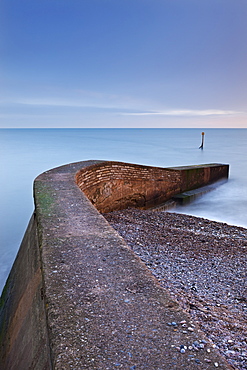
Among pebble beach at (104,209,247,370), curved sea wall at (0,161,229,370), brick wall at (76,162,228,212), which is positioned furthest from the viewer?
brick wall at (76,162,228,212)

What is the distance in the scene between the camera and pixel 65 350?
3.62 ft

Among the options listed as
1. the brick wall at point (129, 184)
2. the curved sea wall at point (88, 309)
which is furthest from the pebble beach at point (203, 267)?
the brick wall at point (129, 184)

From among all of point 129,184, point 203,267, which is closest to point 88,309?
point 203,267

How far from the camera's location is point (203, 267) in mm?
2949

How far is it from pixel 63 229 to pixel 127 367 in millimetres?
1509

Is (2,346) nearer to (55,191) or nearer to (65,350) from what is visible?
(55,191)

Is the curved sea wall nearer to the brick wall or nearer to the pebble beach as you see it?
the pebble beach

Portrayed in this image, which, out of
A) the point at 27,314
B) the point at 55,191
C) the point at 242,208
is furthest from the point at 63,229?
the point at 242,208

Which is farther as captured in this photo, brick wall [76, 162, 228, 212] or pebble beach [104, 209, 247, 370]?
brick wall [76, 162, 228, 212]

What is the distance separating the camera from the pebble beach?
1.70m

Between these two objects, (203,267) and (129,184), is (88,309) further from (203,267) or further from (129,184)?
(129,184)

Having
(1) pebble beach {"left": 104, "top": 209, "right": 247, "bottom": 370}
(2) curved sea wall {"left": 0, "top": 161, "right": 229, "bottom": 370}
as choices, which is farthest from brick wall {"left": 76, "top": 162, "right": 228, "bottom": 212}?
(2) curved sea wall {"left": 0, "top": 161, "right": 229, "bottom": 370}

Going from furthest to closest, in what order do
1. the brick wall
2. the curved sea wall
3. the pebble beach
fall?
1. the brick wall
2. the pebble beach
3. the curved sea wall

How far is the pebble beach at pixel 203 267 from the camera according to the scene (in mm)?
1703
